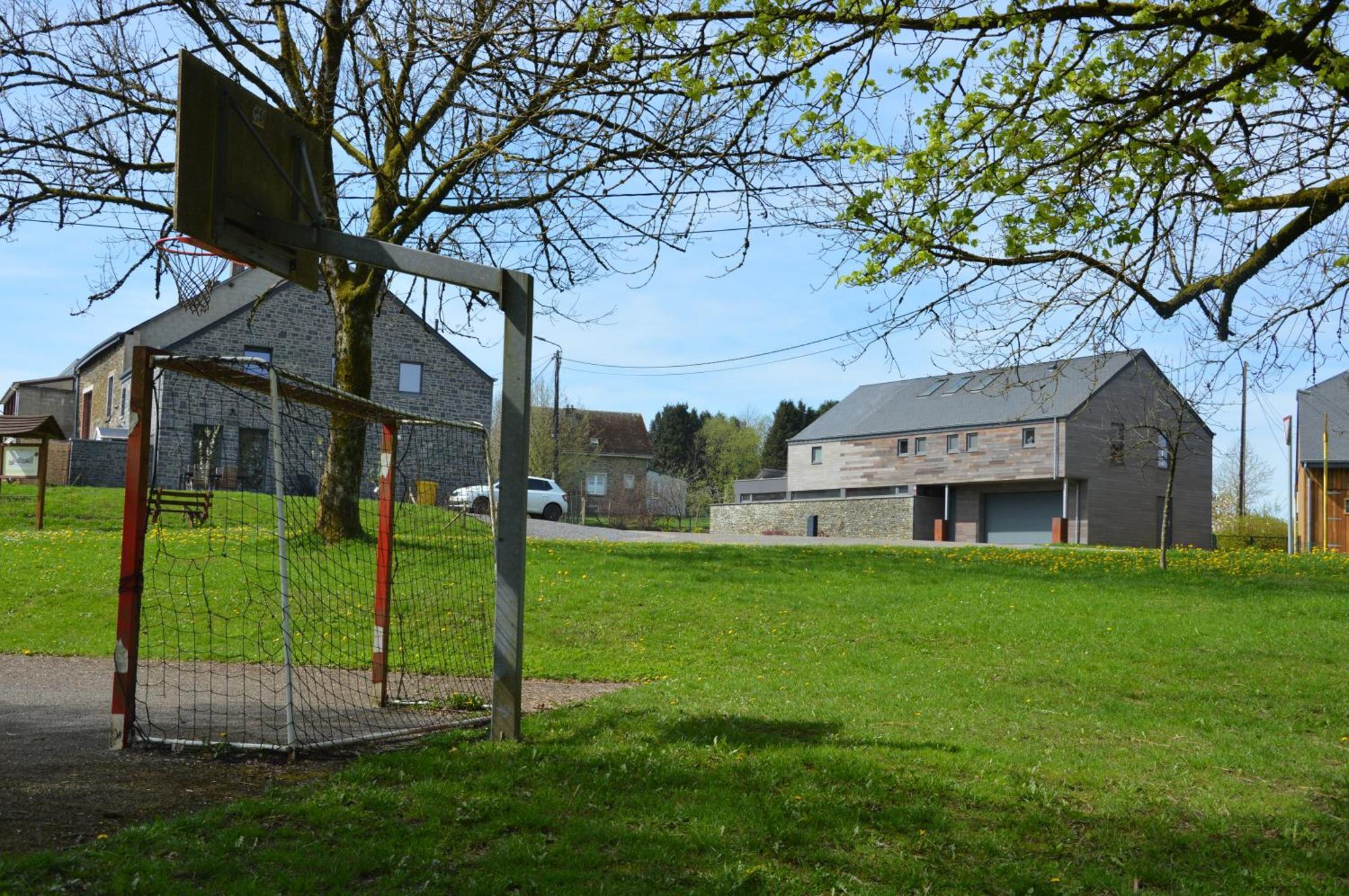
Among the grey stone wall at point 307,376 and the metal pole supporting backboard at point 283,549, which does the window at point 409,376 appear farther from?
the metal pole supporting backboard at point 283,549

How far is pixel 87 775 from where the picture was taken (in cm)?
571

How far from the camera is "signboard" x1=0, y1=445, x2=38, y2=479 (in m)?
34.1

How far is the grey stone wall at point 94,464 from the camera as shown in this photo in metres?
31.9

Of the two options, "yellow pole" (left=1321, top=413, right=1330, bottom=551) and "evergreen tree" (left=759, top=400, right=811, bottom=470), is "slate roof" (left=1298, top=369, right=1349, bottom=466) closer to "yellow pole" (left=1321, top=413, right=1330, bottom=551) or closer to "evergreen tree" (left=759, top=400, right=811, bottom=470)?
"yellow pole" (left=1321, top=413, right=1330, bottom=551)

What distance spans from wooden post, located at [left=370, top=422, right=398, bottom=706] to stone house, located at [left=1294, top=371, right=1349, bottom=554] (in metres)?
38.9

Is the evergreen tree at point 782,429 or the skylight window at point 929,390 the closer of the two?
the skylight window at point 929,390

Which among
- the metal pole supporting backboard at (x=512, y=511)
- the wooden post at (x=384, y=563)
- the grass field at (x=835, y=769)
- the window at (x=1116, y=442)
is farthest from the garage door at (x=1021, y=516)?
the metal pole supporting backboard at (x=512, y=511)

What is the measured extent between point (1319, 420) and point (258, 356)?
37573 mm

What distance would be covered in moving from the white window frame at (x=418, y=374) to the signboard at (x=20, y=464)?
12.1 metres

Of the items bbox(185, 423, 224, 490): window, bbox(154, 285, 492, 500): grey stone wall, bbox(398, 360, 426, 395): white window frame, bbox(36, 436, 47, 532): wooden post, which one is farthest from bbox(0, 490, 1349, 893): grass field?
bbox(398, 360, 426, 395): white window frame

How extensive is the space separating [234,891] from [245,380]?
3894mm

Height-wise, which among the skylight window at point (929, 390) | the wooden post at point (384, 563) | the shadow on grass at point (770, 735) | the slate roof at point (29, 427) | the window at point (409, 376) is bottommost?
the shadow on grass at point (770, 735)

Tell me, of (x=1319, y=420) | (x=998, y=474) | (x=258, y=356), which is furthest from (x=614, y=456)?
(x=1319, y=420)

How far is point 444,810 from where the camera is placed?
518 centimetres
